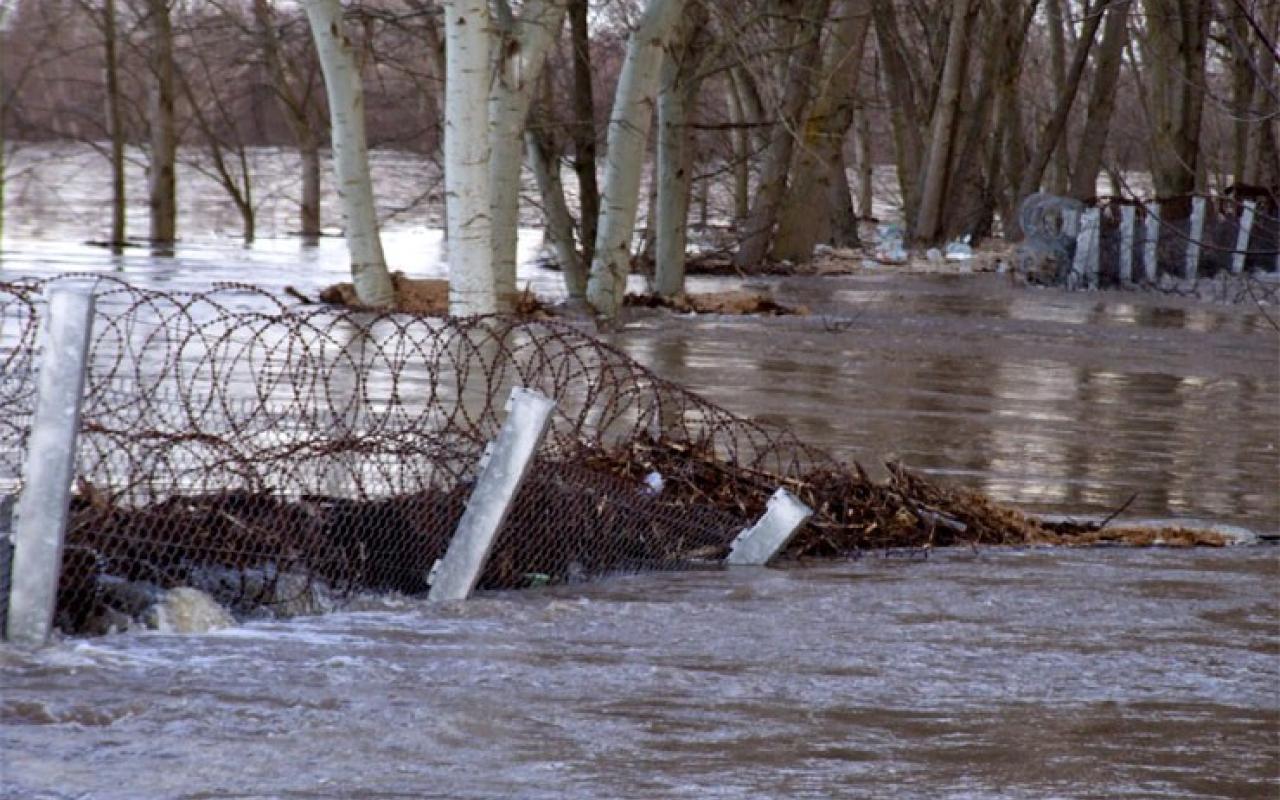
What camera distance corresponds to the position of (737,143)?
48.7 m

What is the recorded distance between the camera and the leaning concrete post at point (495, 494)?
829 centimetres

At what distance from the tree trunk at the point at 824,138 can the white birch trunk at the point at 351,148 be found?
938 centimetres

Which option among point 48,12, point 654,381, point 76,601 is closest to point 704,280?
point 48,12

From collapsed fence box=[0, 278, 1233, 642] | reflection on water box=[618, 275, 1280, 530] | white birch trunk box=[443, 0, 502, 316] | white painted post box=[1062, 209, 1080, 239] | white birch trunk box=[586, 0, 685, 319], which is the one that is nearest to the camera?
collapsed fence box=[0, 278, 1233, 642]

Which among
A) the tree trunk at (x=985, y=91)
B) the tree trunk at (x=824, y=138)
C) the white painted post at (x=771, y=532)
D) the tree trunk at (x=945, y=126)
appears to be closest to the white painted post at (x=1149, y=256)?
the tree trunk at (x=824, y=138)

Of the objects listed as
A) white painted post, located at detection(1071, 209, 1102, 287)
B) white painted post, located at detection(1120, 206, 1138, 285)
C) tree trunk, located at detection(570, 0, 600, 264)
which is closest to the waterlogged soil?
tree trunk, located at detection(570, 0, 600, 264)

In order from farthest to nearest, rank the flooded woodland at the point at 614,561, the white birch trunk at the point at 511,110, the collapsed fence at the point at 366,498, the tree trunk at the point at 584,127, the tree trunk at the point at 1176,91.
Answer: the tree trunk at the point at 1176,91, the tree trunk at the point at 584,127, the white birch trunk at the point at 511,110, the collapsed fence at the point at 366,498, the flooded woodland at the point at 614,561

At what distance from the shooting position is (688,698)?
693 centimetres

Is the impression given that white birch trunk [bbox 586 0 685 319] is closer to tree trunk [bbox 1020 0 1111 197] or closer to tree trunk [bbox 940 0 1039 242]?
tree trunk [bbox 940 0 1039 242]

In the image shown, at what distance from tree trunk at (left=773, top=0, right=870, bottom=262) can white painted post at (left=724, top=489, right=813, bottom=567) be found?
813 inches

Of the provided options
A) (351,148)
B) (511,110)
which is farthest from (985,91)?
(511,110)

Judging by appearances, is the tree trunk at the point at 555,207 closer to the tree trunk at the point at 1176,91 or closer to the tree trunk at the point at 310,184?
the tree trunk at the point at 1176,91

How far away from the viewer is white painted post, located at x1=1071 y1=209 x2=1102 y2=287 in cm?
3189

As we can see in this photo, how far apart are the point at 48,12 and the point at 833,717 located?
1272 inches
